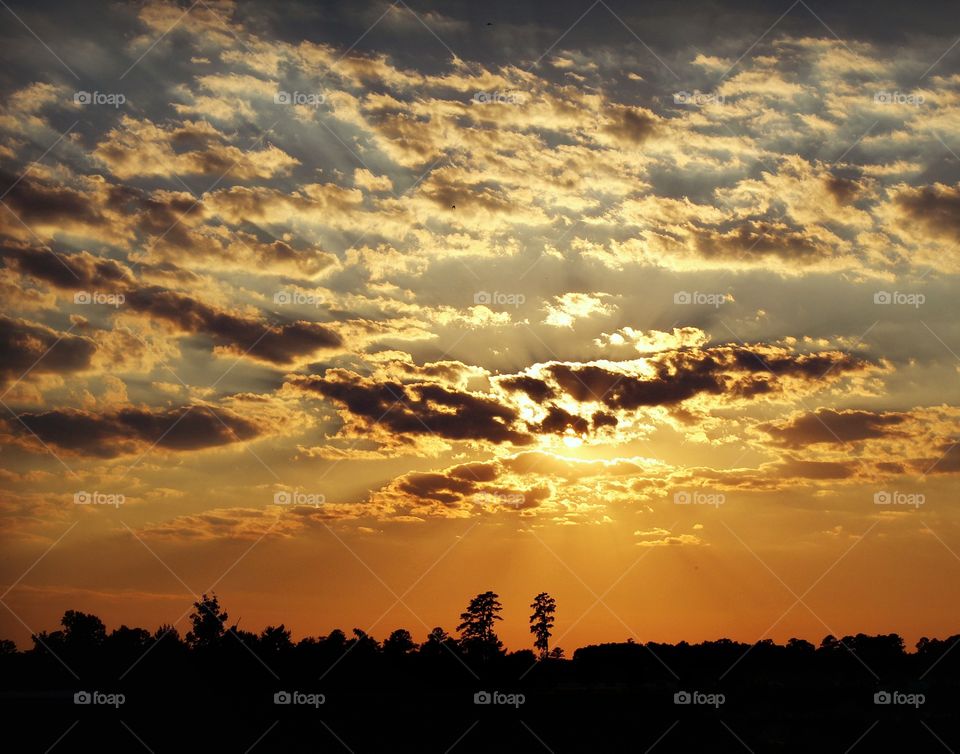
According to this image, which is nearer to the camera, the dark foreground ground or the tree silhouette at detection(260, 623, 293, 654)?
the dark foreground ground

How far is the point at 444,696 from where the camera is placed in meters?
71.4

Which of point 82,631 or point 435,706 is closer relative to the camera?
point 435,706

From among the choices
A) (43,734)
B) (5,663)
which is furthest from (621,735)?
(5,663)

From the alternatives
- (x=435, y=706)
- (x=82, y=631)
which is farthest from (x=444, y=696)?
(x=82, y=631)

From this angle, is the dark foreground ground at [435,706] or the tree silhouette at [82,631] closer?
the dark foreground ground at [435,706]

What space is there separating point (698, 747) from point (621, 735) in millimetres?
5327

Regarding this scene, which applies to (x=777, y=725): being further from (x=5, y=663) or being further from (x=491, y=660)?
(x=5, y=663)

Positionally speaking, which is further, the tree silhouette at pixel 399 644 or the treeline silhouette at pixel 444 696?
the tree silhouette at pixel 399 644

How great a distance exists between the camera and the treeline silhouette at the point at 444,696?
5938 cm

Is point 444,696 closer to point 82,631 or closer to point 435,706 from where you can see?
point 435,706

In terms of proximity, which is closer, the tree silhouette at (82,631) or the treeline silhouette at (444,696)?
the treeline silhouette at (444,696)

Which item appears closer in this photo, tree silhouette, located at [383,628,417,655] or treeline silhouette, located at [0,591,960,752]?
treeline silhouette, located at [0,591,960,752]

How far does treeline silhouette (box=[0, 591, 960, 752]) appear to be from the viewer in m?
59.4

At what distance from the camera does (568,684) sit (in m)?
90.9
